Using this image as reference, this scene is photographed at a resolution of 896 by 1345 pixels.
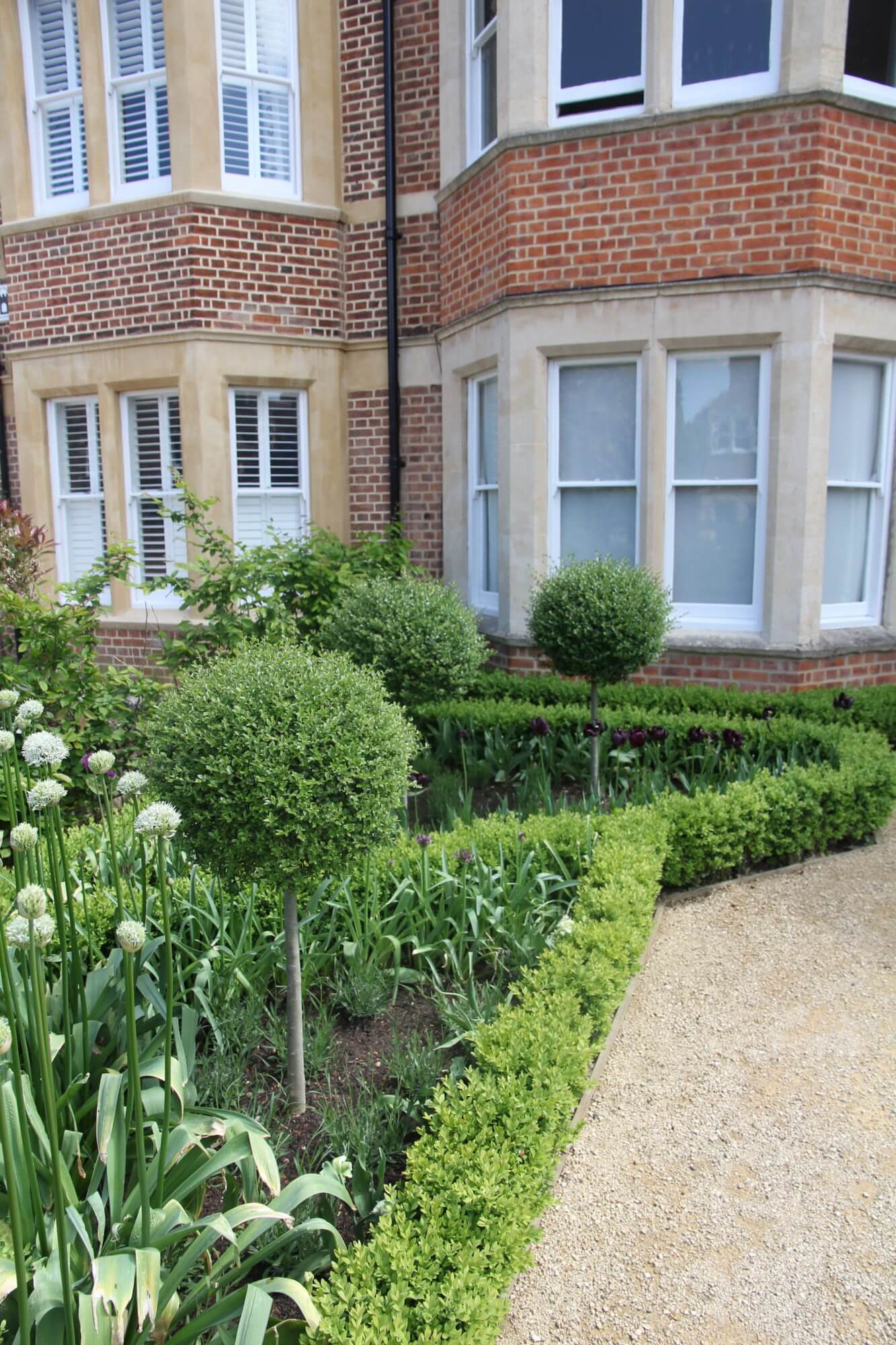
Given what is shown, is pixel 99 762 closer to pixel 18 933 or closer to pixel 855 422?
pixel 18 933

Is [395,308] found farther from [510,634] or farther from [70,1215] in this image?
[70,1215]

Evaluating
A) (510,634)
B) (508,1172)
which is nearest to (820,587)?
(510,634)

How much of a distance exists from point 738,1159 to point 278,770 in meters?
1.86

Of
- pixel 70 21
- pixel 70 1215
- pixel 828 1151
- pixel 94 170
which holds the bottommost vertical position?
pixel 828 1151

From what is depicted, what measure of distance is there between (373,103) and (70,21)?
306 cm

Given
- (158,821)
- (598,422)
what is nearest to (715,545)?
(598,422)

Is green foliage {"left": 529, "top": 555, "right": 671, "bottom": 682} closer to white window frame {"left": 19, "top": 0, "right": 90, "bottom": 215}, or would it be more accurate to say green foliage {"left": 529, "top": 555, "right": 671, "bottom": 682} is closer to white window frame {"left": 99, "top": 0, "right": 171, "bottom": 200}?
white window frame {"left": 99, "top": 0, "right": 171, "bottom": 200}

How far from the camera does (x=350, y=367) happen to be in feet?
30.3

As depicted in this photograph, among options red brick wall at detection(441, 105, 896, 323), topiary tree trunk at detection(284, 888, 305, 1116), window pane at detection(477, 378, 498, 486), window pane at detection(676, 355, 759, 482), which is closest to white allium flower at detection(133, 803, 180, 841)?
topiary tree trunk at detection(284, 888, 305, 1116)

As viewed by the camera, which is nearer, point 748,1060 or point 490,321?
point 748,1060

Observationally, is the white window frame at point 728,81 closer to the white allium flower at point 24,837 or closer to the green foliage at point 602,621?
the green foliage at point 602,621

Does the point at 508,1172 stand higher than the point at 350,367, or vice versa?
the point at 350,367

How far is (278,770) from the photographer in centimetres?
265

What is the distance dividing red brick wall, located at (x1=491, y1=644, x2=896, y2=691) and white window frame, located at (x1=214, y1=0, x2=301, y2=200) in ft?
15.5
